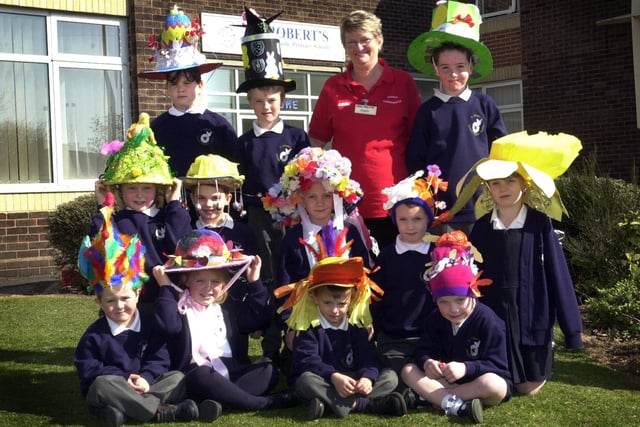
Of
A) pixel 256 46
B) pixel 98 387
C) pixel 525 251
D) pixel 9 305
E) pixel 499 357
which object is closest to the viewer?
pixel 98 387

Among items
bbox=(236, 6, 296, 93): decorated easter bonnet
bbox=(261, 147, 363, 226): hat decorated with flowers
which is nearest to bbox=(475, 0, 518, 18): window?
bbox=(236, 6, 296, 93): decorated easter bonnet

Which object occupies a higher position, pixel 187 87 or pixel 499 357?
pixel 187 87

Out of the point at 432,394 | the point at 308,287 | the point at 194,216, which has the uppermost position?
the point at 194,216

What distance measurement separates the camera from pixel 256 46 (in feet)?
21.4

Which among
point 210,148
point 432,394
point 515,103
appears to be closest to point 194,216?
point 210,148

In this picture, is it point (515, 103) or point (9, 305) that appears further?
point (515, 103)

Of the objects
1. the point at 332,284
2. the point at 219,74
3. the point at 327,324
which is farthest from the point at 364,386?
the point at 219,74

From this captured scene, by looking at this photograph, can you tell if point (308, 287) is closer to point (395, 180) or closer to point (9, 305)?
point (395, 180)

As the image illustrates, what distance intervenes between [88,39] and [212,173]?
955 cm

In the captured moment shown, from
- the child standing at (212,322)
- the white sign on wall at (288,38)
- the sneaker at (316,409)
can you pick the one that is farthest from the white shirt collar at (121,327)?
the white sign on wall at (288,38)

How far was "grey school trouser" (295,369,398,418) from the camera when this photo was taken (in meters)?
5.12

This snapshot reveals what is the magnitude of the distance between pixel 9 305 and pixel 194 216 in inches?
184

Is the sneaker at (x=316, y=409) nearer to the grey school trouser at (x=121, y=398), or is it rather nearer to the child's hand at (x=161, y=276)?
the grey school trouser at (x=121, y=398)

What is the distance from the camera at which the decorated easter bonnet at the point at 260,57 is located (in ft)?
21.0
